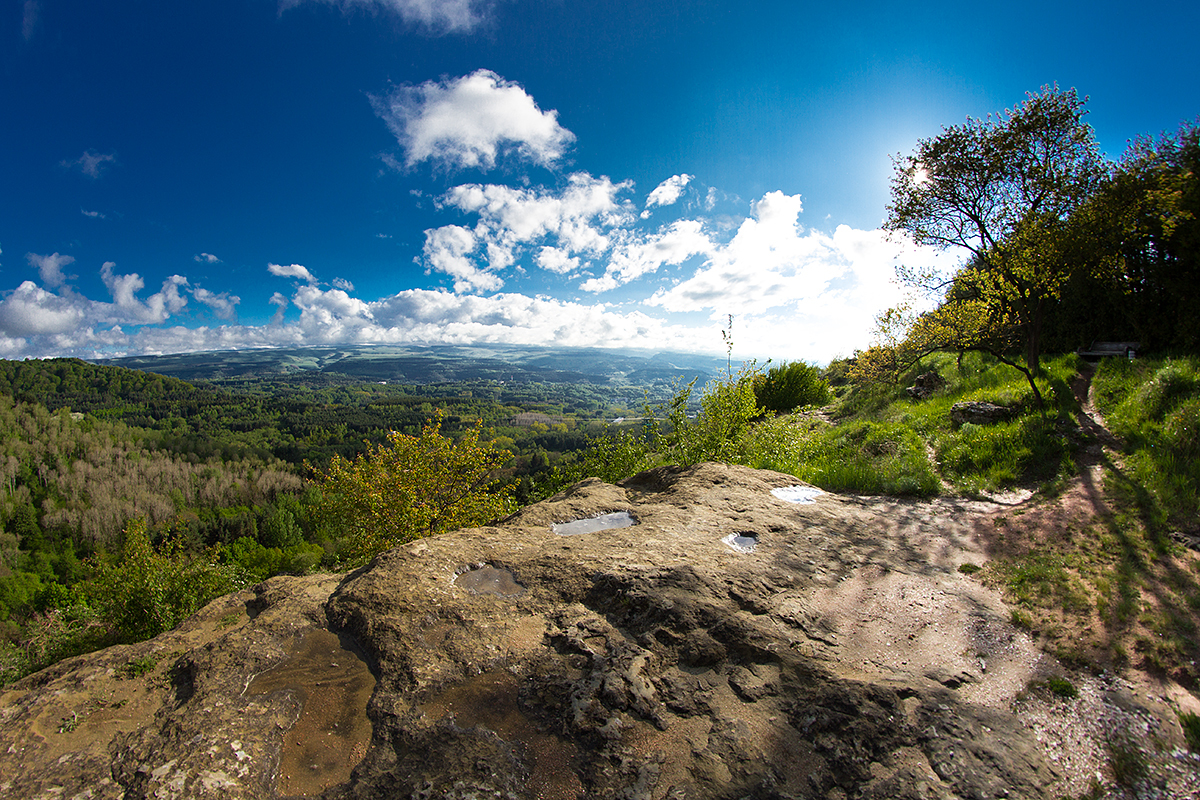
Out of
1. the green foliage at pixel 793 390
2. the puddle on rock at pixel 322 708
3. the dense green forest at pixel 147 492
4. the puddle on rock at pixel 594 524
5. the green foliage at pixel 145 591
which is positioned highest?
the green foliage at pixel 793 390

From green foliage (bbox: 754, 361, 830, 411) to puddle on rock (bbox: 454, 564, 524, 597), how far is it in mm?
19886

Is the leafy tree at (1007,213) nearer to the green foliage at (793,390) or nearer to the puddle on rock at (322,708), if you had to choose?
the green foliage at (793,390)

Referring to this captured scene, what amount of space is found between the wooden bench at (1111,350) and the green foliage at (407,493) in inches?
709

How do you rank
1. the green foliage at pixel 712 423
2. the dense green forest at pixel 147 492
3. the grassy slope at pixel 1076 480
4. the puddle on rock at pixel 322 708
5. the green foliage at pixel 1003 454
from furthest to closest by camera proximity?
1. the dense green forest at pixel 147 492
2. the green foliage at pixel 712 423
3. the green foliage at pixel 1003 454
4. the grassy slope at pixel 1076 480
5. the puddle on rock at pixel 322 708

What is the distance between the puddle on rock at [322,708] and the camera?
9.93 ft

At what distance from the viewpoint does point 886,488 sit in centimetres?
920

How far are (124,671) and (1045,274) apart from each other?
17.8 m

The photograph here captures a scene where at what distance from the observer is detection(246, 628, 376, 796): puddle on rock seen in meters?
3.03

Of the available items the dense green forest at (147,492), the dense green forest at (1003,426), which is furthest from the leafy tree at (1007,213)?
the dense green forest at (147,492)

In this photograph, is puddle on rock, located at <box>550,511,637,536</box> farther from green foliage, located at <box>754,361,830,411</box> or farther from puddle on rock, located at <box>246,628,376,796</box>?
green foliage, located at <box>754,361,830,411</box>

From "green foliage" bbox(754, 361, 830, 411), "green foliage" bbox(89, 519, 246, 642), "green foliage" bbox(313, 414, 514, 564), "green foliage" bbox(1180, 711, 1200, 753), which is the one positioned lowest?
"green foliage" bbox(89, 519, 246, 642)

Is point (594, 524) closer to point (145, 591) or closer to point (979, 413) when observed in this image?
point (979, 413)

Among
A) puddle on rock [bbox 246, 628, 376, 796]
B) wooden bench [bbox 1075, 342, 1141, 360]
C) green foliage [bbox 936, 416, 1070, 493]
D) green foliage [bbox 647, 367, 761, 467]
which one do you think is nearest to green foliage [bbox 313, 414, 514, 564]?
green foliage [bbox 647, 367, 761, 467]

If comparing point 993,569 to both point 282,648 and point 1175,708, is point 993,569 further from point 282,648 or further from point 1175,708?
point 282,648
